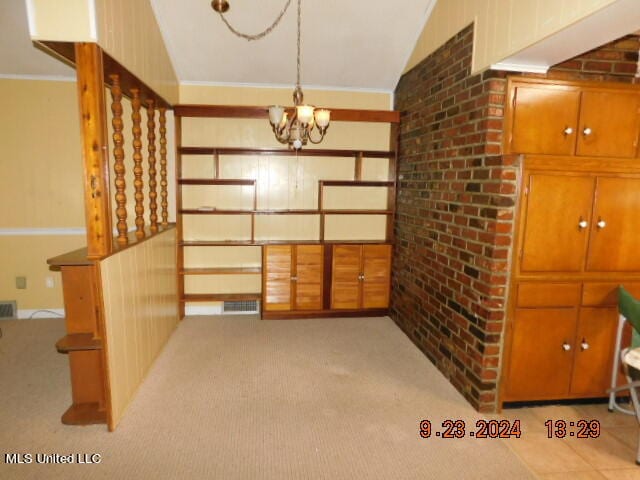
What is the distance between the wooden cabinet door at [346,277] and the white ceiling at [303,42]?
1.84 m

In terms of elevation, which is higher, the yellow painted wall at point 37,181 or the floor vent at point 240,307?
the yellow painted wall at point 37,181

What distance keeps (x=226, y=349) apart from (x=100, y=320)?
1.42 meters

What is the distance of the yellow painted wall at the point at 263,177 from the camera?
438 cm

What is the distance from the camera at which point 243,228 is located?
454 cm

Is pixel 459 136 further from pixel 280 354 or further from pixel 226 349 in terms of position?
pixel 226 349

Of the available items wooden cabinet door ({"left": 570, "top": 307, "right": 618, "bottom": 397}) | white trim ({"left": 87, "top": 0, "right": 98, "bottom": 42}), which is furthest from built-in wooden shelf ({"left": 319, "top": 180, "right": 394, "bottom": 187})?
white trim ({"left": 87, "top": 0, "right": 98, "bottom": 42})

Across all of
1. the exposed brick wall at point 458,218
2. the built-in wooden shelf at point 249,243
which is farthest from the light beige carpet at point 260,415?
the built-in wooden shelf at point 249,243

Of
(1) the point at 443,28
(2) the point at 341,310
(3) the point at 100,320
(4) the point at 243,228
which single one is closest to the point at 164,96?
(4) the point at 243,228

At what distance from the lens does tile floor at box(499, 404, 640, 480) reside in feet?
6.92

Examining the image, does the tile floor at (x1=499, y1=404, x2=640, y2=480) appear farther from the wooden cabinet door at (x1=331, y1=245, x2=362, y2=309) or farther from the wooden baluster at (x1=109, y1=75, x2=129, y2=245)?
the wooden baluster at (x1=109, y1=75, x2=129, y2=245)

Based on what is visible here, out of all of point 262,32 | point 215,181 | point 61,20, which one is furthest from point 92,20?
point 215,181

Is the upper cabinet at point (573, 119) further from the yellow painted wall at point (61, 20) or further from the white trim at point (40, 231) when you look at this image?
the white trim at point (40, 231)

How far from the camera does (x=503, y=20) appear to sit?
235cm

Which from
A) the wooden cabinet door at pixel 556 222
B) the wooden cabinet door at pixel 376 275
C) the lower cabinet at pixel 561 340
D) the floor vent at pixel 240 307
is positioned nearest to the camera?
the wooden cabinet door at pixel 556 222
